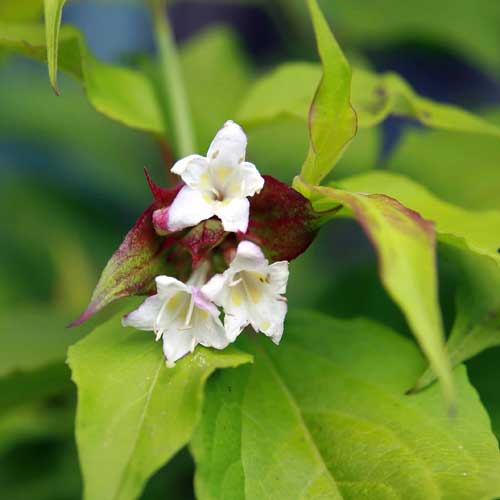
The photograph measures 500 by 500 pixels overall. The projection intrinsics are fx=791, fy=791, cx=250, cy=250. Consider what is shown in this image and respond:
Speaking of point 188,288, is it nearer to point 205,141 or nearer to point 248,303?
point 248,303

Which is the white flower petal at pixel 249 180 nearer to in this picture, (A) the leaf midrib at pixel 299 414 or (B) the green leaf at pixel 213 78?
(A) the leaf midrib at pixel 299 414

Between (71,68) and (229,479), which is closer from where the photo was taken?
(229,479)

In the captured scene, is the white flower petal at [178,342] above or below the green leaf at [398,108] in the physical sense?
below

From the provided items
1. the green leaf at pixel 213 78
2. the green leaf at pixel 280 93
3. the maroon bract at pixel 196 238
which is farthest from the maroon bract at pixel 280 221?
the green leaf at pixel 213 78

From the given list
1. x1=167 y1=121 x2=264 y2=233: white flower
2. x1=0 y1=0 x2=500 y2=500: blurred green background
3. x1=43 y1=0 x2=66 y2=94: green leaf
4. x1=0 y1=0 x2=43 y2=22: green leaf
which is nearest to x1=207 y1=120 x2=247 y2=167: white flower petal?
x1=167 y1=121 x2=264 y2=233: white flower

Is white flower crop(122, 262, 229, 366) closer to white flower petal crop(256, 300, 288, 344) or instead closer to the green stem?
white flower petal crop(256, 300, 288, 344)

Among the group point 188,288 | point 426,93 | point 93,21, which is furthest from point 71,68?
point 93,21

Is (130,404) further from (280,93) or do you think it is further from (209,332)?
(280,93)
